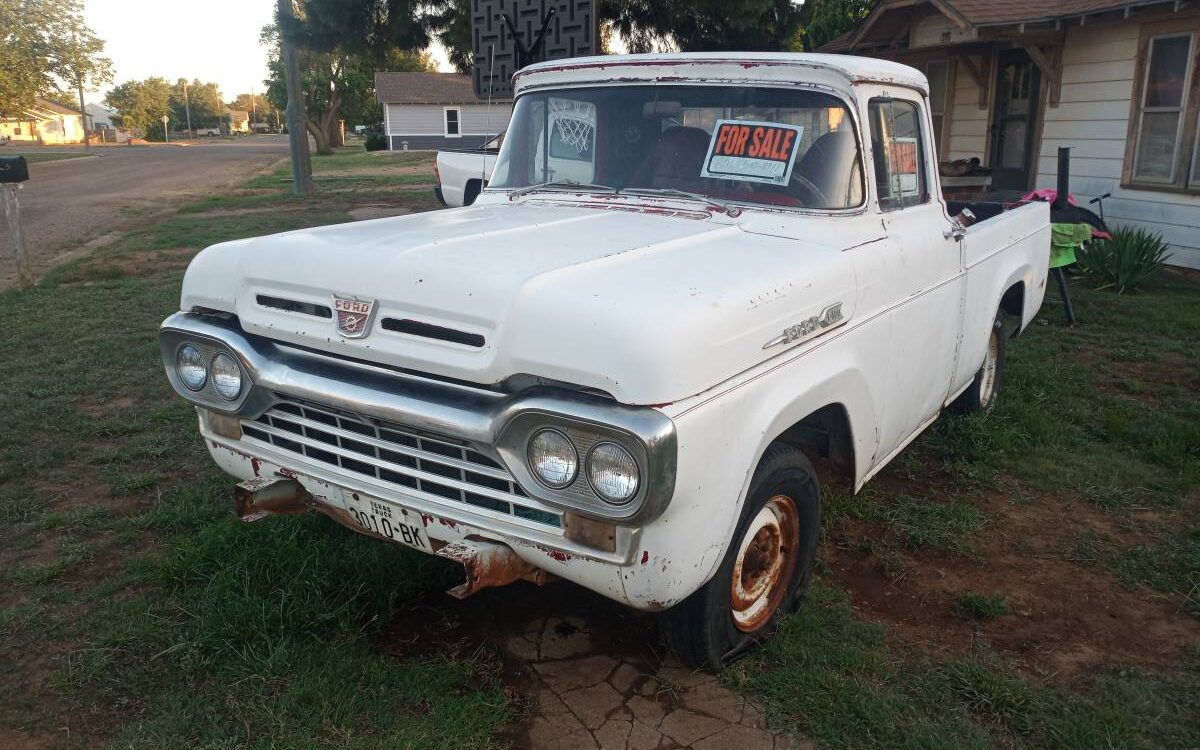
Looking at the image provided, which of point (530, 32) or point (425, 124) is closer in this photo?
point (530, 32)

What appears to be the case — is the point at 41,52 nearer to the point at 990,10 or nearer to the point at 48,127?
the point at 48,127

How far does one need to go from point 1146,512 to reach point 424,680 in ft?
10.9

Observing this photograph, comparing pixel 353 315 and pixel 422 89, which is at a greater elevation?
pixel 422 89

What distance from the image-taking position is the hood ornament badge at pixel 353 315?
104 inches

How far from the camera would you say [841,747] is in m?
2.65

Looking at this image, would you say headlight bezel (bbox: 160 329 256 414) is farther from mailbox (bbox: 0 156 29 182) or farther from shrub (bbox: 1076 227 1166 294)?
shrub (bbox: 1076 227 1166 294)

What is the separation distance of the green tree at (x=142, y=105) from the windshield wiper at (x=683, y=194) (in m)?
95.7

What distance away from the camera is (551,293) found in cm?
240

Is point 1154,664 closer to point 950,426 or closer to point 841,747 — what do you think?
point 841,747

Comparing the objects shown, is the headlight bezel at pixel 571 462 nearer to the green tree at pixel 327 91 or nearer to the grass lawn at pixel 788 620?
the grass lawn at pixel 788 620

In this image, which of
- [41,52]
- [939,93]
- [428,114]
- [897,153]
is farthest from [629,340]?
[41,52]

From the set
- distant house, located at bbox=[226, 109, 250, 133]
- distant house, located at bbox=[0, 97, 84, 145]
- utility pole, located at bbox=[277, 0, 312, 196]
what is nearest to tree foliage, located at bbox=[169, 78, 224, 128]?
distant house, located at bbox=[226, 109, 250, 133]

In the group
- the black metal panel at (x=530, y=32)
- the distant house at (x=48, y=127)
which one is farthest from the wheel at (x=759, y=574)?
the distant house at (x=48, y=127)

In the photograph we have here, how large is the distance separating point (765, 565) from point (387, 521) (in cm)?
126
